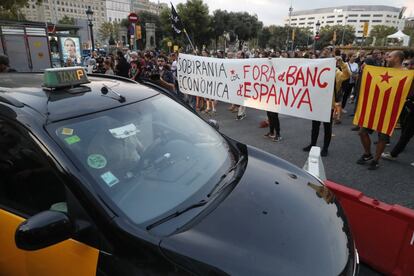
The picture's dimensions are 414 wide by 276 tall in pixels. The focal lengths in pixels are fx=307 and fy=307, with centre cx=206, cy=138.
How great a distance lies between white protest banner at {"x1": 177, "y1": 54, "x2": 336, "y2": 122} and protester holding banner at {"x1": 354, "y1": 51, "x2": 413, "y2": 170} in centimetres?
55

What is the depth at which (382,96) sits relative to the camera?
463cm

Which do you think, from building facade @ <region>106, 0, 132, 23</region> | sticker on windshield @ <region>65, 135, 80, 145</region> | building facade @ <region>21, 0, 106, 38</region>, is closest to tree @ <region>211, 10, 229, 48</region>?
sticker on windshield @ <region>65, 135, 80, 145</region>

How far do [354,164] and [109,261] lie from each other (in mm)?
4849

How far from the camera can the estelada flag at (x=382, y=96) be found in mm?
4445

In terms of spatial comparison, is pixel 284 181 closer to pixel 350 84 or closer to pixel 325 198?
pixel 325 198

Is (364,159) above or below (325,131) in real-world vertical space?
below

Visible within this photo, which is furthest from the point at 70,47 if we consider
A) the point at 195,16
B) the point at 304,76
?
the point at 195,16

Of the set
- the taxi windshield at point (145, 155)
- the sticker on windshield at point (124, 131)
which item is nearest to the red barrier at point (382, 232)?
the taxi windshield at point (145, 155)

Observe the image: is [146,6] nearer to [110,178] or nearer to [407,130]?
[407,130]

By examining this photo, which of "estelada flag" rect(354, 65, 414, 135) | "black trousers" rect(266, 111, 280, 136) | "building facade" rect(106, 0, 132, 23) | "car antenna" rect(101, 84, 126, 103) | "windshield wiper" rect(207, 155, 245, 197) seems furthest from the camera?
"building facade" rect(106, 0, 132, 23)

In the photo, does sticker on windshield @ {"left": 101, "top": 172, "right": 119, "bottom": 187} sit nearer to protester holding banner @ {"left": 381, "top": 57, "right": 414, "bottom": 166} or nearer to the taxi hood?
the taxi hood

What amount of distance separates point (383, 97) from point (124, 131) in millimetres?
4116

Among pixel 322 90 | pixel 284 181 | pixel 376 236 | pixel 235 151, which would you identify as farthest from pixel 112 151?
pixel 322 90

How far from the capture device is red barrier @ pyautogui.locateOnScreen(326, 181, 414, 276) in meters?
2.58
